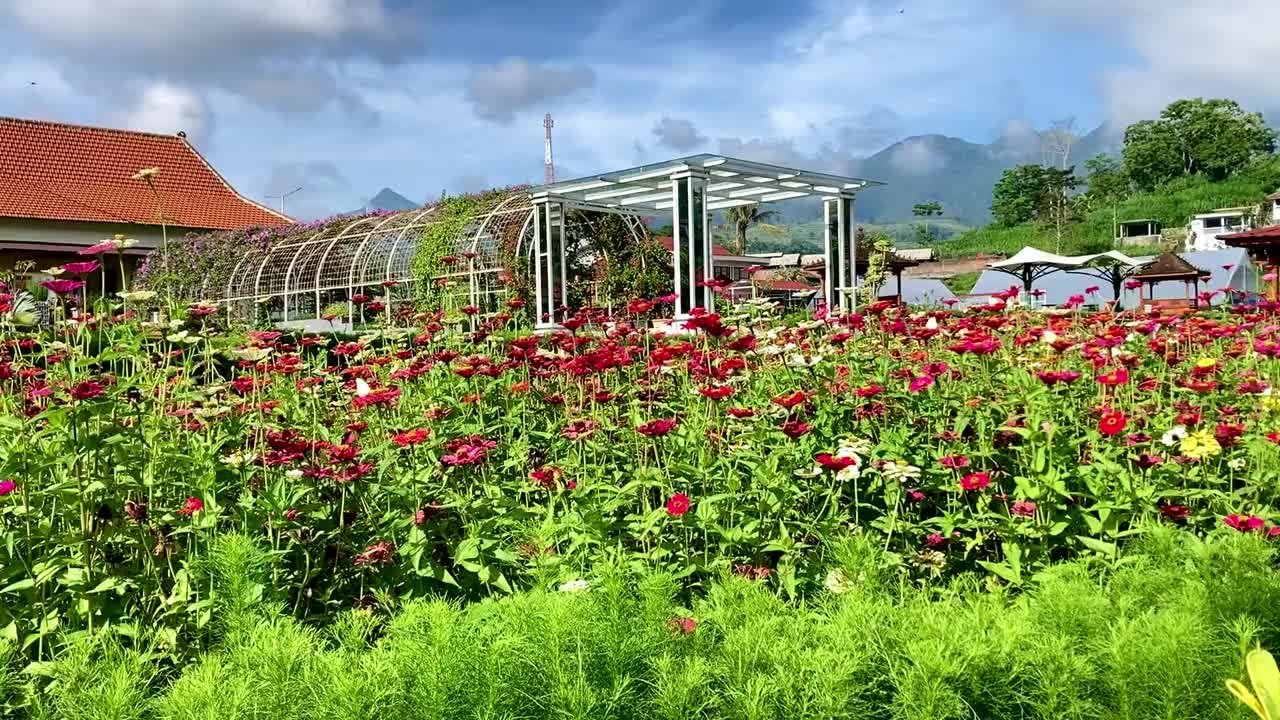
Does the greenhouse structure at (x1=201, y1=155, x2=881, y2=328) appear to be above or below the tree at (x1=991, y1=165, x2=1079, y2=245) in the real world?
below

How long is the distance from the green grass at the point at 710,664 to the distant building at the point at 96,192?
19.9m

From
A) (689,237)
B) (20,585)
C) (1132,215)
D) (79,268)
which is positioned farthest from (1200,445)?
(1132,215)

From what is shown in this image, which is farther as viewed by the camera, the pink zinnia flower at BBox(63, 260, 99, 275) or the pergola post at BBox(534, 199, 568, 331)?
the pergola post at BBox(534, 199, 568, 331)

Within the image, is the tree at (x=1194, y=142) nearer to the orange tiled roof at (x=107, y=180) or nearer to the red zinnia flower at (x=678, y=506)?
the orange tiled roof at (x=107, y=180)

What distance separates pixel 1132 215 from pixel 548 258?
1805 inches

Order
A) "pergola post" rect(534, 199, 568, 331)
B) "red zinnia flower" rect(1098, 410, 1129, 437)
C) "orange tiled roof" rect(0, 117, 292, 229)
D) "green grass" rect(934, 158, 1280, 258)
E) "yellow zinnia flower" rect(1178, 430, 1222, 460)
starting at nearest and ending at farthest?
"yellow zinnia flower" rect(1178, 430, 1222, 460)
"red zinnia flower" rect(1098, 410, 1129, 437)
"pergola post" rect(534, 199, 568, 331)
"orange tiled roof" rect(0, 117, 292, 229)
"green grass" rect(934, 158, 1280, 258)

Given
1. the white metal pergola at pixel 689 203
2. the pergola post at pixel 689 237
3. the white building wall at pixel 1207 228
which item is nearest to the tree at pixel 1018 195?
the white building wall at pixel 1207 228

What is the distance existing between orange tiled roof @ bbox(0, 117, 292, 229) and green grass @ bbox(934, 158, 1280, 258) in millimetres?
34264

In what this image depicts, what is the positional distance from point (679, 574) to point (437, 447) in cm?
104

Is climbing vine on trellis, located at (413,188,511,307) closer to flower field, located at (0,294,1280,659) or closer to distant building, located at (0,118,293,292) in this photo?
distant building, located at (0,118,293,292)

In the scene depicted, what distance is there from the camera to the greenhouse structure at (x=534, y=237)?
11.0 meters

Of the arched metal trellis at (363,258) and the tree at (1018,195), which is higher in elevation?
the tree at (1018,195)

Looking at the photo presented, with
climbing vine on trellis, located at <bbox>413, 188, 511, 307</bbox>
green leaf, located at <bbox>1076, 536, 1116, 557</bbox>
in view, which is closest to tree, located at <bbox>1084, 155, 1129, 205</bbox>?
climbing vine on trellis, located at <bbox>413, 188, 511, 307</bbox>

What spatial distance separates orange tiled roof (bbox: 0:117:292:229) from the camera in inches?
812
